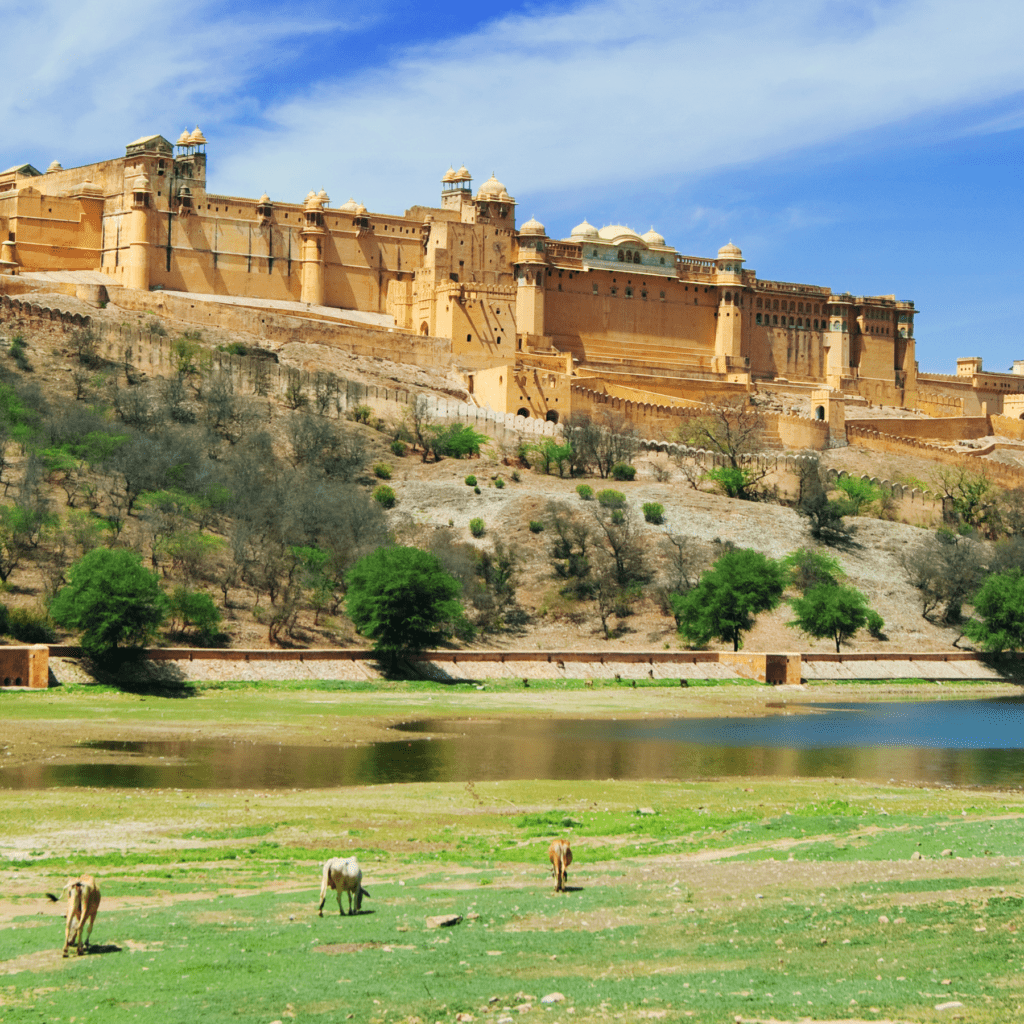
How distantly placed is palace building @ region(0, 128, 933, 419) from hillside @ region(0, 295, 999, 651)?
5.02 meters

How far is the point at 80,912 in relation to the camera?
12250 mm

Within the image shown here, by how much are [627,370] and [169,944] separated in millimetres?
69323

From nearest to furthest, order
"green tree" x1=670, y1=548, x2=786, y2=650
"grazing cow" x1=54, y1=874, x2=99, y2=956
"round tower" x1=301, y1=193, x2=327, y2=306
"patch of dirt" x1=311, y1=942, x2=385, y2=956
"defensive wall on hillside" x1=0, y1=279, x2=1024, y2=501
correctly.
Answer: "grazing cow" x1=54, y1=874, x2=99, y2=956
"patch of dirt" x1=311, y1=942, x2=385, y2=956
"green tree" x1=670, y1=548, x2=786, y2=650
"defensive wall on hillside" x1=0, y1=279, x2=1024, y2=501
"round tower" x1=301, y1=193, x2=327, y2=306

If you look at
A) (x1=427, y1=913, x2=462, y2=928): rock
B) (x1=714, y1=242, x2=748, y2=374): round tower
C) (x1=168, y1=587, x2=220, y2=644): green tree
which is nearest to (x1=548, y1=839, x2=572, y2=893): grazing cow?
(x1=427, y1=913, x2=462, y2=928): rock

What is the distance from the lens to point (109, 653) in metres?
36.5

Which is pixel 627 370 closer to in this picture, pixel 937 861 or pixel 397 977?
pixel 937 861

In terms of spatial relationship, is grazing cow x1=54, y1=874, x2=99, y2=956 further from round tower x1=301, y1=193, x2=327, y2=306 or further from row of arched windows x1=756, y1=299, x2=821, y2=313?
row of arched windows x1=756, y1=299, x2=821, y2=313

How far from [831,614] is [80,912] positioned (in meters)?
39.2

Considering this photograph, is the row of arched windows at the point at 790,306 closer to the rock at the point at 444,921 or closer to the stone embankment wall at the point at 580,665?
the stone embankment wall at the point at 580,665

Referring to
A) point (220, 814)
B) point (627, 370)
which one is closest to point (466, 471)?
point (627, 370)

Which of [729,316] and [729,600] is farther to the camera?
[729,316]

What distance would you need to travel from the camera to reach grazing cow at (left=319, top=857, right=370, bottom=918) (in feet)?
45.2

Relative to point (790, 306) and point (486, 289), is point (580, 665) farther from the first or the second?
point (790, 306)

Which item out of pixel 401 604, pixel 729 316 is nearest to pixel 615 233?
pixel 729 316
